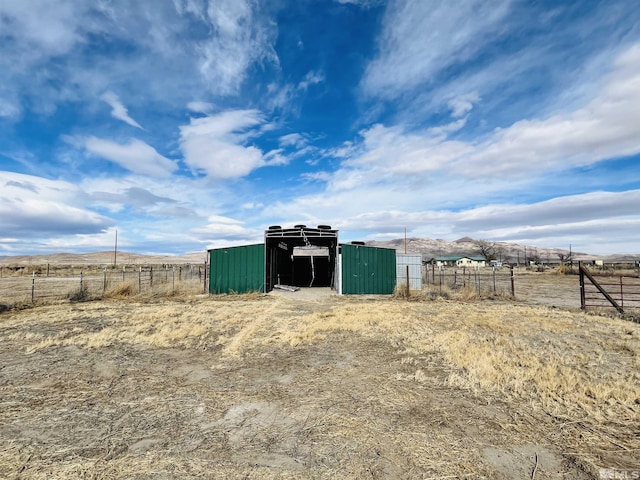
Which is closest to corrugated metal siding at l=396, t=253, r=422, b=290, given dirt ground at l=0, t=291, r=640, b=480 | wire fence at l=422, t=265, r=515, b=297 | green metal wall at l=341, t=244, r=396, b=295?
green metal wall at l=341, t=244, r=396, b=295

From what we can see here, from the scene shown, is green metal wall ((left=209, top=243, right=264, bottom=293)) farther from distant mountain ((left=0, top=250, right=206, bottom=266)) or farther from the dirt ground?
distant mountain ((left=0, top=250, right=206, bottom=266))

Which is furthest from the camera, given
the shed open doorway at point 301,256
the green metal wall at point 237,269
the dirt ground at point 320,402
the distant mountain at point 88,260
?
the distant mountain at point 88,260

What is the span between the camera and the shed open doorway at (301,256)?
19844 millimetres

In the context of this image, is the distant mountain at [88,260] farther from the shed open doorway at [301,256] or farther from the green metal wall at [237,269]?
the green metal wall at [237,269]

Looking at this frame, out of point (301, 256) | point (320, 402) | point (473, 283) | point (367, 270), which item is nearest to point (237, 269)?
point (367, 270)

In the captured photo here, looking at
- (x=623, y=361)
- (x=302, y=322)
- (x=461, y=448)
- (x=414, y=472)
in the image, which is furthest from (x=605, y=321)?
(x=414, y=472)

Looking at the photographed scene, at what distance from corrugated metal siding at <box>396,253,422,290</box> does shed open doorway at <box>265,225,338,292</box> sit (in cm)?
406

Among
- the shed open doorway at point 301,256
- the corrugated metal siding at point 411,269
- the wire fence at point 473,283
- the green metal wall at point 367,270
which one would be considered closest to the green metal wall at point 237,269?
the shed open doorway at point 301,256

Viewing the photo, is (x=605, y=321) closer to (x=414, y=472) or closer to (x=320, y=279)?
(x=414, y=472)

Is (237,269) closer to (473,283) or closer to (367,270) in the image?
(367,270)

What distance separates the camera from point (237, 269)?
19.3 meters

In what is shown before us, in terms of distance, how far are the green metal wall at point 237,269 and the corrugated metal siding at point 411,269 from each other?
26.9ft

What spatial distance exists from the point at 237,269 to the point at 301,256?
338 inches

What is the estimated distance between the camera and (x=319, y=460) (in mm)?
3342
